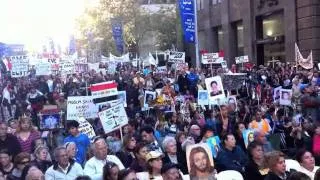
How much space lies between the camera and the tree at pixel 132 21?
50625 millimetres

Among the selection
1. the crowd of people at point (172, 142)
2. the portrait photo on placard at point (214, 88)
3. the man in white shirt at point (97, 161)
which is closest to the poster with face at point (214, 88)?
the portrait photo on placard at point (214, 88)

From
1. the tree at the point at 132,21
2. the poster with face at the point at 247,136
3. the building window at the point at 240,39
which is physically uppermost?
the tree at the point at 132,21

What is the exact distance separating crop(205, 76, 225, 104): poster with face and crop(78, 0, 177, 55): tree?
117 feet

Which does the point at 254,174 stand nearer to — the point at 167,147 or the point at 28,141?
the point at 167,147

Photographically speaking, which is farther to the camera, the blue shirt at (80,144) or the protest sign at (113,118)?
the protest sign at (113,118)

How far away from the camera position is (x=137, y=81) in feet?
71.8

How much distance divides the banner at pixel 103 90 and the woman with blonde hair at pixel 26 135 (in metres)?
2.09

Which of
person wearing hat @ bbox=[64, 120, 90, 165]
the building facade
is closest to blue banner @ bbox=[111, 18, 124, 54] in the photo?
the building facade

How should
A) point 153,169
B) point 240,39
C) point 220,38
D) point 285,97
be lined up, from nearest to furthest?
point 153,169 < point 285,97 < point 240,39 < point 220,38

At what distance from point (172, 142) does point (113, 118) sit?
2431 mm

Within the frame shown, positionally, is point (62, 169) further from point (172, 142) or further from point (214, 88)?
point (214, 88)

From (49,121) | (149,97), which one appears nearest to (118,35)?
(149,97)

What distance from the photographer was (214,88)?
14.3 meters

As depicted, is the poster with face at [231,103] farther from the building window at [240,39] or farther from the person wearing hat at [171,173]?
the building window at [240,39]
